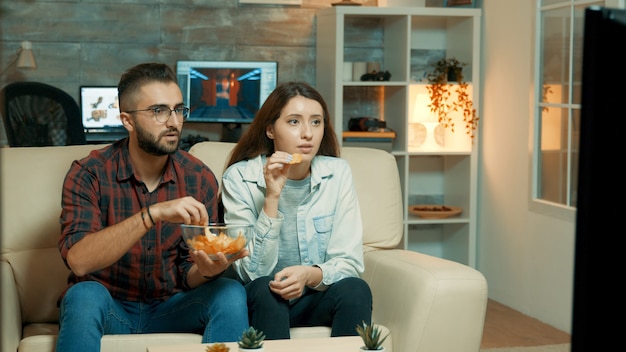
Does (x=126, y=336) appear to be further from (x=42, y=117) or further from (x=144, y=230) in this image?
(x=42, y=117)

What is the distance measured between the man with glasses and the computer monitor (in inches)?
95.5

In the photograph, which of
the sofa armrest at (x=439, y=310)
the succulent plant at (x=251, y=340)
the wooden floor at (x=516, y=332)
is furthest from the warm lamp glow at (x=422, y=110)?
the succulent plant at (x=251, y=340)

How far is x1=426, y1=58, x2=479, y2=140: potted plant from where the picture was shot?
15.6 ft

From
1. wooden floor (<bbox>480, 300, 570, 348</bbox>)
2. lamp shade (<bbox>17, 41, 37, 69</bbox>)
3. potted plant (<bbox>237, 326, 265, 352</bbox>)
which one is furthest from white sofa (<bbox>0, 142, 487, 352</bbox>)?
lamp shade (<bbox>17, 41, 37, 69</bbox>)

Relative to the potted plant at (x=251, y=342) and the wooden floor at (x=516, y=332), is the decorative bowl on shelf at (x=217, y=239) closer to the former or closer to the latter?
the potted plant at (x=251, y=342)

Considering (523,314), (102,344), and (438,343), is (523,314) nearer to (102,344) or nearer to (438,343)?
(438,343)

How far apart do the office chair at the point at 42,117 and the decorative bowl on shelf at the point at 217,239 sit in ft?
8.56

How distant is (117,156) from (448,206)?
295 cm

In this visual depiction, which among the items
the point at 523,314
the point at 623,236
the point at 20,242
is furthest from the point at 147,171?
the point at 523,314

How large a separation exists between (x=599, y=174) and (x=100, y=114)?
4.56 meters

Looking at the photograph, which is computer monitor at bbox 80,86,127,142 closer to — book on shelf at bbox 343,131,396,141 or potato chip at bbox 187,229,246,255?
book on shelf at bbox 343,131,396,141

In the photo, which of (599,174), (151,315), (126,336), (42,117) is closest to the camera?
(599,174)

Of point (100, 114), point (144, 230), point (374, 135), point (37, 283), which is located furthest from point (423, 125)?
point (144, 230)

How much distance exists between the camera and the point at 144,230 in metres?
2.15
